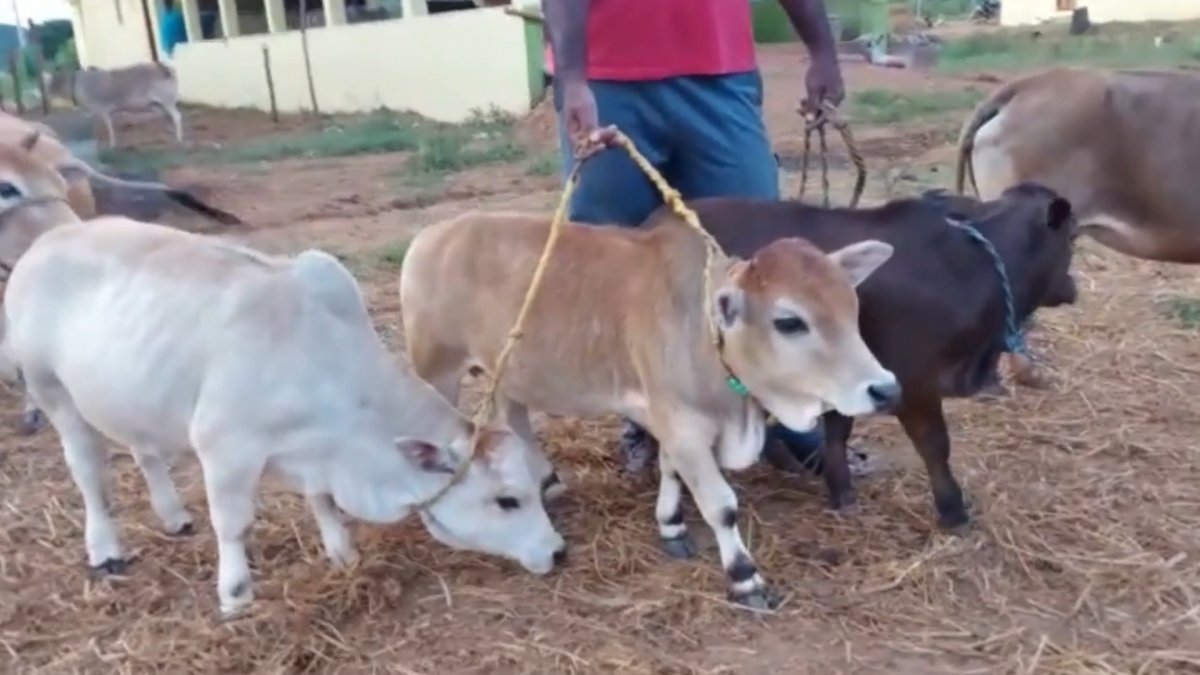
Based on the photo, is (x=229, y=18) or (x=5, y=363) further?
(x=229, y=18)

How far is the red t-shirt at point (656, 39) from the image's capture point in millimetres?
4359

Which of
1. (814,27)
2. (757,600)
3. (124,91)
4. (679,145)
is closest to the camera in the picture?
(757,600)

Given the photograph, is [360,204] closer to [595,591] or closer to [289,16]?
[595,591]

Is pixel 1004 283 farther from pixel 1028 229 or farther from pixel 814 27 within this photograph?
pixel 814 27

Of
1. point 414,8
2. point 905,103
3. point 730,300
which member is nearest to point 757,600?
point 730,300

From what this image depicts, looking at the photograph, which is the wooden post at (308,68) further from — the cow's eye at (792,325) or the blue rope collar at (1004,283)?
the cow's eye at (792,325)

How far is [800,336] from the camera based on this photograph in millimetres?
3467

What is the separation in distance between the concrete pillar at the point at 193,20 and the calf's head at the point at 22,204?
23294 millimetres

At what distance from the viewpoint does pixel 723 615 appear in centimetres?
380

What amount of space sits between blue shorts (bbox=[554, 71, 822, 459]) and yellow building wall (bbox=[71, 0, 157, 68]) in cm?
2597

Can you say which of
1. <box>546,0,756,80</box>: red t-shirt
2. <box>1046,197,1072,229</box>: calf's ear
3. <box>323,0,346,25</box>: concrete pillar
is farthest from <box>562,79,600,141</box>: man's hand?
<box>323,0,346,25</box>: concrete pillar

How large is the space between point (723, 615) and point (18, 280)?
7.46 ft

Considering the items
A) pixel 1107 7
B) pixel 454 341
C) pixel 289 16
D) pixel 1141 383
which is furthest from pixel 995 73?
pixel 454 341

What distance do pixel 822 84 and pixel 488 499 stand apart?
182 centimetres
